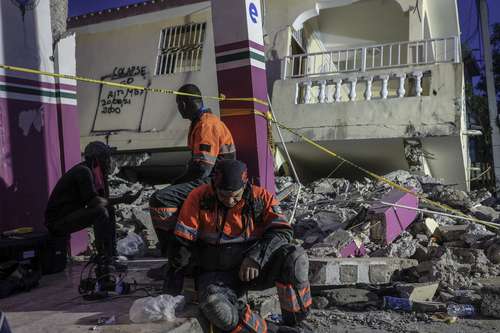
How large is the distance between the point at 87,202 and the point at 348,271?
2454 millimetres

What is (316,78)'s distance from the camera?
9312 mm

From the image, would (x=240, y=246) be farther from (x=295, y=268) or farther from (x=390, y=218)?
(x=390, y=218)

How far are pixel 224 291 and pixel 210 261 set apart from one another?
10.8 inches

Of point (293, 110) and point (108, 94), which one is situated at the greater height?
point (108, 94)

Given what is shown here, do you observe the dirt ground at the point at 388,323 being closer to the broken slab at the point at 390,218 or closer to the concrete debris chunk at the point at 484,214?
the broken slab at the point at 390,218

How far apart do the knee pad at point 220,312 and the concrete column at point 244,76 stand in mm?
2685

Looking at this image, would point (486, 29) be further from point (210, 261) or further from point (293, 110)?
point (210, 261)

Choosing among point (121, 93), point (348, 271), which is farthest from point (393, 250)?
point (121, 93)

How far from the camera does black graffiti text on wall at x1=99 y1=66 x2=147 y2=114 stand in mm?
11219

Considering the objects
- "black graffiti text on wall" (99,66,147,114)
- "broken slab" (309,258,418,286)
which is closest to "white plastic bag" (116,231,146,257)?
"broken slab" (309,258,418,286)

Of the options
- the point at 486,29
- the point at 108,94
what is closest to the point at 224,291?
the point at 108,94

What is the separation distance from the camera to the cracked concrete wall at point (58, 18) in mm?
5609

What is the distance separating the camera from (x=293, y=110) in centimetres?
940

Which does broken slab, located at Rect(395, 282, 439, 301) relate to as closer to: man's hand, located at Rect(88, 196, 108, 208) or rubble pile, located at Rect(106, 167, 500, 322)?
rubble pile, located at Rect(106, 167, 500, 322)
